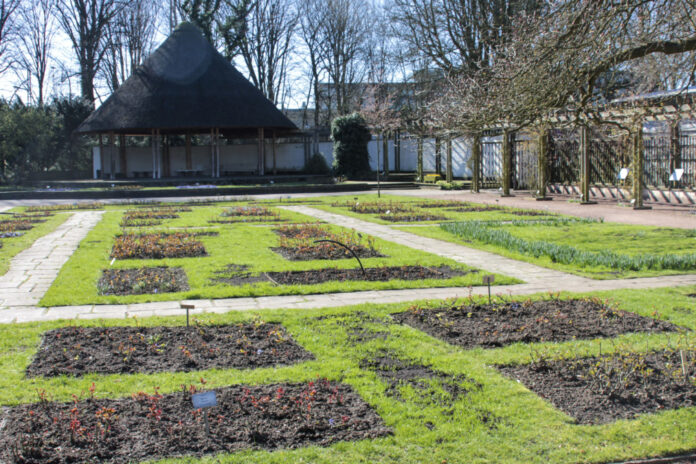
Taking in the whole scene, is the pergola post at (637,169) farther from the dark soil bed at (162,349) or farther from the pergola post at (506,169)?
the dark soil bed at (162,349)

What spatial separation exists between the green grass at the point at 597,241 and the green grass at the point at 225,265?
1.49 m

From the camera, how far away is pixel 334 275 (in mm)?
8766

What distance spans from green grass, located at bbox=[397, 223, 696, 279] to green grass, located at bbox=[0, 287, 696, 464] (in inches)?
104

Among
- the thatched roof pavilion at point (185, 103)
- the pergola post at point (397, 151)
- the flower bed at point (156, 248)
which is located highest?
the thatched roof pavilion at point (185, 103)

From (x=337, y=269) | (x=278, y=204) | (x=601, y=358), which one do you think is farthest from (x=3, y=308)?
(x=278, y=204)

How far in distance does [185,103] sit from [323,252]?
26.3 meters

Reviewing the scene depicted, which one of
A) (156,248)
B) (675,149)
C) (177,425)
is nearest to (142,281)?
(156,248)

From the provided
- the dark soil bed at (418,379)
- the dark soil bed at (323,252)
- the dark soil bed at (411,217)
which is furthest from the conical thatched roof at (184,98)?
the dark soil bed at (418,379)

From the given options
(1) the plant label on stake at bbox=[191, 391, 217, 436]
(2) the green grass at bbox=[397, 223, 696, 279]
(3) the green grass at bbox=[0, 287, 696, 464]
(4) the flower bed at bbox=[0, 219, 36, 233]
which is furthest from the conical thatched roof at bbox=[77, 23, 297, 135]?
(1) the plant label on stake at bbox=[191, 391, 217, 436]

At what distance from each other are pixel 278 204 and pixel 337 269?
44.7ft

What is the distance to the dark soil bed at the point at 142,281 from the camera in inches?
306

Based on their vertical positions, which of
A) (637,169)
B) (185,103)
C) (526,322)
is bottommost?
(526,322)

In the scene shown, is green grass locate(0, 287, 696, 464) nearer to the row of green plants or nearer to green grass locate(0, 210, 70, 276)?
the row of green plants

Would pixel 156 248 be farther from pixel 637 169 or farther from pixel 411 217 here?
pixel 637 169
